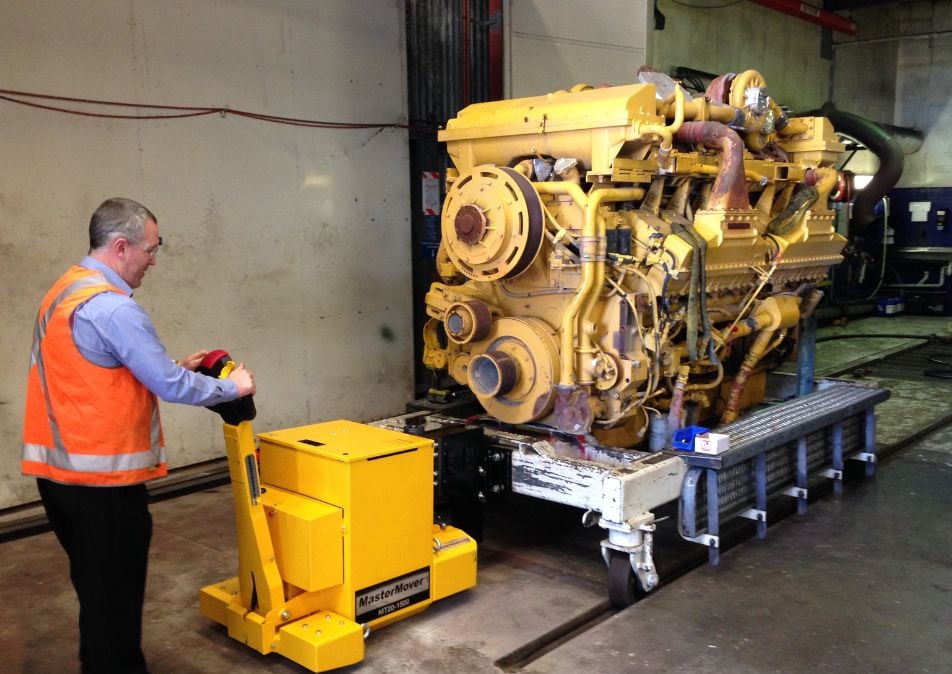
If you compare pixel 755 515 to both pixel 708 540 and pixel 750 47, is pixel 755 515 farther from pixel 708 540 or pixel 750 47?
pixel 750 47

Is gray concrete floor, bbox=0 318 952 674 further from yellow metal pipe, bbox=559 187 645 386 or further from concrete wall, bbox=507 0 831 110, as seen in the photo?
concrete wall, bbox=507 0 831 110

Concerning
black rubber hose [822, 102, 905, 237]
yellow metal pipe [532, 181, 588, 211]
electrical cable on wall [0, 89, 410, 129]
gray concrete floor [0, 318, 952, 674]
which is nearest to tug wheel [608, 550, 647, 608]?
gray concrete floor [0, 318, 952, 674]

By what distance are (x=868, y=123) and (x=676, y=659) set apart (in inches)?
390

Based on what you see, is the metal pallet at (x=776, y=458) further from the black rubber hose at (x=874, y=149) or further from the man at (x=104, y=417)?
the black rubber hose at (x=874, y=149)

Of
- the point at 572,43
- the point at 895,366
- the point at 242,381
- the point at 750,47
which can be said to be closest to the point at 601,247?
the point at 242,381

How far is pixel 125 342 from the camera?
8.48 ft

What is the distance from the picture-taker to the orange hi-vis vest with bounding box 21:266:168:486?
8.57 ft

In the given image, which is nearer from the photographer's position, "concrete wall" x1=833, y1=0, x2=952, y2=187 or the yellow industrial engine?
the yellow industrial engine

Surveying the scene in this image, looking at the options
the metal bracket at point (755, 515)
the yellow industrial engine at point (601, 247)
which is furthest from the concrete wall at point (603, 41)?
the metal bracket at point (755, 515)

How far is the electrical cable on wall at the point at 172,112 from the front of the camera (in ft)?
14.5

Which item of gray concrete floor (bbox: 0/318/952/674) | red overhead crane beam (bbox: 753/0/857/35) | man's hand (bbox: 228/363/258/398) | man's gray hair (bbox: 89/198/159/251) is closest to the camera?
man's gray hair (bbox: 89/198/159/251)

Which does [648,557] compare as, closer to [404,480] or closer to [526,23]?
[404,480]

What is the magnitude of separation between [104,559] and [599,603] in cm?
191

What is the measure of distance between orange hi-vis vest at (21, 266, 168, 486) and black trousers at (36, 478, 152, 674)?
0.07m
